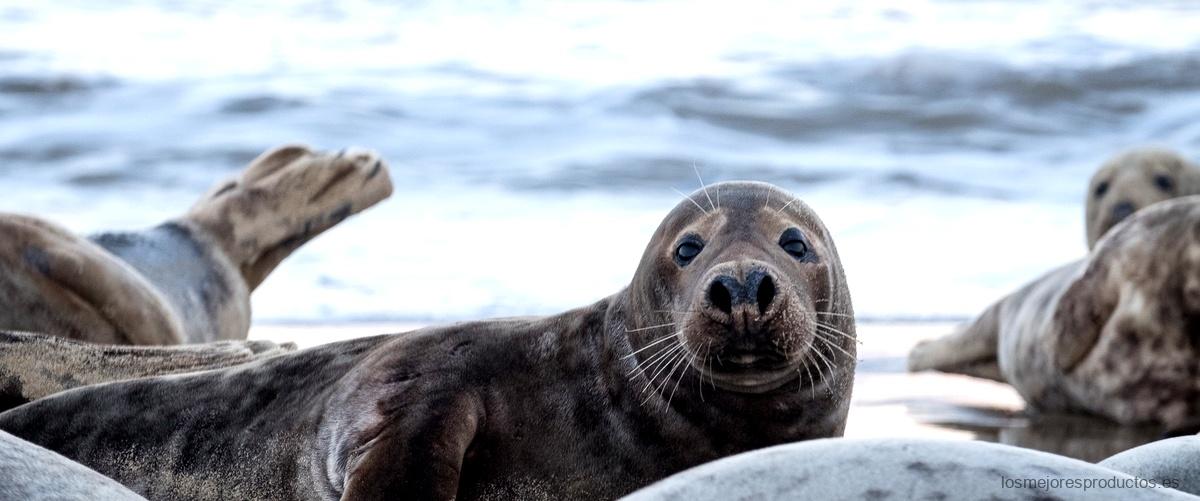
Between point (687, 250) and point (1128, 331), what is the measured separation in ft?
9.12

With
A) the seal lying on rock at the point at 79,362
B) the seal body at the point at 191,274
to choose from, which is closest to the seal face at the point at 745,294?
the seal lying on rock at the point at 79,362

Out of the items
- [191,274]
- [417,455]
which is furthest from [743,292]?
[191,274]

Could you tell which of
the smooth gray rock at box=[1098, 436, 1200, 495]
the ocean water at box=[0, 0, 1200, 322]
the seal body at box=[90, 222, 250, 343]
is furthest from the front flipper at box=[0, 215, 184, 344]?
the smooth gray rock at box=[1098, 436, 1200, 495]

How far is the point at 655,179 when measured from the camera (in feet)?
38.5

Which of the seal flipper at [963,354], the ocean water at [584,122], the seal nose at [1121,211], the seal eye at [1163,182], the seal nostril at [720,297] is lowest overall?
the ocean water at [584,122]

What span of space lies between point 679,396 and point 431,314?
14.9 ft

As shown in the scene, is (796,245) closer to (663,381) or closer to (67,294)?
(663,381)

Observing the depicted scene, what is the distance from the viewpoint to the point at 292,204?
6238mm

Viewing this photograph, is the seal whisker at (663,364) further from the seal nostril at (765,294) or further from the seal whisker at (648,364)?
the seal nostril at (765,294)

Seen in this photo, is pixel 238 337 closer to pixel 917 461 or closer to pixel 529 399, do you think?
pixel 529 399

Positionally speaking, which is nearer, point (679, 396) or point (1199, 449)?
point (1199, 449)

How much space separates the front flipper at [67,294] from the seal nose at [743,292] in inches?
112

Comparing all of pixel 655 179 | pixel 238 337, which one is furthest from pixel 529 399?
pixel 655 179

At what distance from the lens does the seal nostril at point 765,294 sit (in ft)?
9.30
